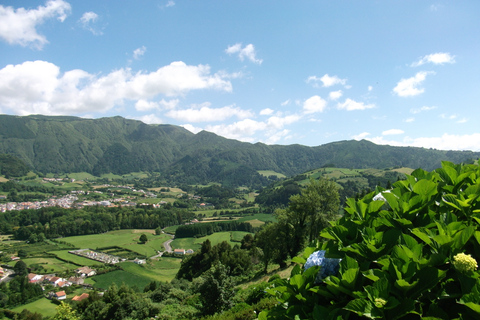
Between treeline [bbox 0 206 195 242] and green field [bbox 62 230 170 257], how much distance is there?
8.22 meters

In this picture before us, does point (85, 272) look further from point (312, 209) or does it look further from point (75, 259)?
point (312, 209)

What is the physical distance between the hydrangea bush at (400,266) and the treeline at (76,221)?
496 ft

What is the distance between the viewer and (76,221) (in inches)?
5374

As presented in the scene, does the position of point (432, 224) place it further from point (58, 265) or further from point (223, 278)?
point (58, 265)

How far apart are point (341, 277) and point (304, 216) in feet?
93.7

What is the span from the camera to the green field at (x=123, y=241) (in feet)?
349

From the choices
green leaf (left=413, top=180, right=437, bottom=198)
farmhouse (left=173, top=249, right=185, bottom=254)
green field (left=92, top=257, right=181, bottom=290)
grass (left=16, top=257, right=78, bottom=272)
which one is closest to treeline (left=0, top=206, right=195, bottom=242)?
grass (left=16, top=257, right=78, bottom=272)

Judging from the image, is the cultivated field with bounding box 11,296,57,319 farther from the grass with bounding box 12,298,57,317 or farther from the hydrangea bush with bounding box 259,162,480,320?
the hydrangea bush with bounding box 259,162,480,320

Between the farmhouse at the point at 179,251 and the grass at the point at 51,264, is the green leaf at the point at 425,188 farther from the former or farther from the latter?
the grass at the point at 51,264

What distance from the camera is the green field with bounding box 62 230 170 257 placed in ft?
349

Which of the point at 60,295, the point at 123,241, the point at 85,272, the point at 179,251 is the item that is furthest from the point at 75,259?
the point at 179,251

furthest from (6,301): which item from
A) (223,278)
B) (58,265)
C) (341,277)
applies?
(341,277)

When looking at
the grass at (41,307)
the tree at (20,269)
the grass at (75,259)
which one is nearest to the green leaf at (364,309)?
the grass at (41,307)

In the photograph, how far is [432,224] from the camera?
3.54 m
